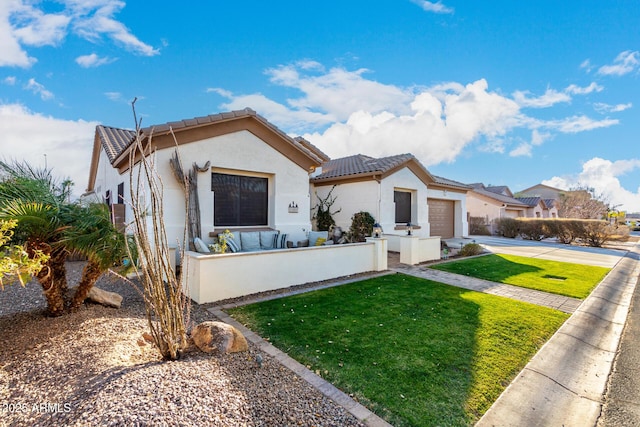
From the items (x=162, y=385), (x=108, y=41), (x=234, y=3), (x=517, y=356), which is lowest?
(x=517, y=356)

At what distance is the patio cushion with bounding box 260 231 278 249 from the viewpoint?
412 inches

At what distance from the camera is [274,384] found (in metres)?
3.34

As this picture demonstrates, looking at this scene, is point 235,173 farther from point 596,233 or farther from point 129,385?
point 596,233

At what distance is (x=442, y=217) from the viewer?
798 inches

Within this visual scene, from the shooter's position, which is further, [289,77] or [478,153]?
[478,153]

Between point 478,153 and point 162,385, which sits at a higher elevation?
point 478,153

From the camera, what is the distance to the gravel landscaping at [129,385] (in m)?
2.37

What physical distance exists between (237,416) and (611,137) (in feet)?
107

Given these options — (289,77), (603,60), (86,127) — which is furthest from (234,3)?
(603,60)

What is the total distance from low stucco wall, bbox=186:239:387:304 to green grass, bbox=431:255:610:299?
348 cm

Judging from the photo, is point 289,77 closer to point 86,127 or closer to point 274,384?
point 86,127

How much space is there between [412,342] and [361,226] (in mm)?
9596

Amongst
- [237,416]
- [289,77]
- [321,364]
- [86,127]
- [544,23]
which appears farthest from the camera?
[86,127]

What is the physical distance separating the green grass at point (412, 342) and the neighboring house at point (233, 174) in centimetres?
449
